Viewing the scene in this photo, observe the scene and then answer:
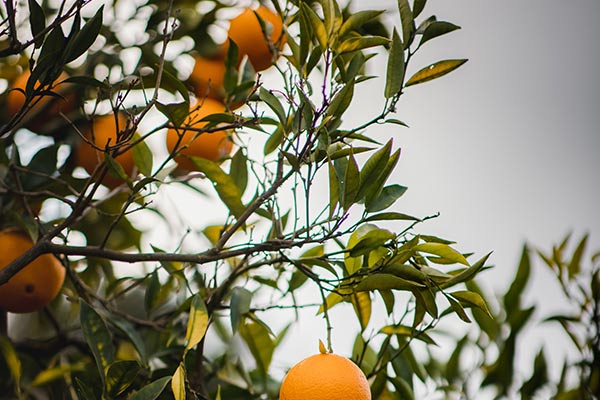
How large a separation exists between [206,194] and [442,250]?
437 millimetres

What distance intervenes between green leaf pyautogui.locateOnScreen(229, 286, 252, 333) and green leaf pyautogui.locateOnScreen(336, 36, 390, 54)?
272 millimetres

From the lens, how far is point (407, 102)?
1904 millimetres

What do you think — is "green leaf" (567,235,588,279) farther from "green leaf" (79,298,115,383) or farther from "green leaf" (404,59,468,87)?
"green leaf" (79,298,115,383)

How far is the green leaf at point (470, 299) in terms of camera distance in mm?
666

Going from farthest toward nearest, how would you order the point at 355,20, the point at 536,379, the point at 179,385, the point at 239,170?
1. the point at 536,379
2. the point at 239,170
3. the point at 355,20
4. the point at 179,385

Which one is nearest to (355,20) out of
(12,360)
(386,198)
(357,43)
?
(357,43)

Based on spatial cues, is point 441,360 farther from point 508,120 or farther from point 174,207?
point 508,120

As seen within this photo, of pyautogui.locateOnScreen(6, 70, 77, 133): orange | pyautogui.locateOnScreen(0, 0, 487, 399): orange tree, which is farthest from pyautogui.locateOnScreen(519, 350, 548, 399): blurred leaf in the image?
pyautogui.locateOnScreen(6, 70, 77, 133): orange

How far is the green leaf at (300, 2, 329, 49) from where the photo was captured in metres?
0.71

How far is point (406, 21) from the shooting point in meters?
0.69

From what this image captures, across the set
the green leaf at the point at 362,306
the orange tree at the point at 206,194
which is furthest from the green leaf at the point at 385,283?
the green leaf at the point at 362,306

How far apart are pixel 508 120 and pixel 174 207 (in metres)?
1.18

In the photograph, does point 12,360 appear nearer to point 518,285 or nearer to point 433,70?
point 433,70

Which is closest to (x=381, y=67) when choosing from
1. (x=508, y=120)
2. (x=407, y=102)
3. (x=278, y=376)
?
(x=407, y=102)
